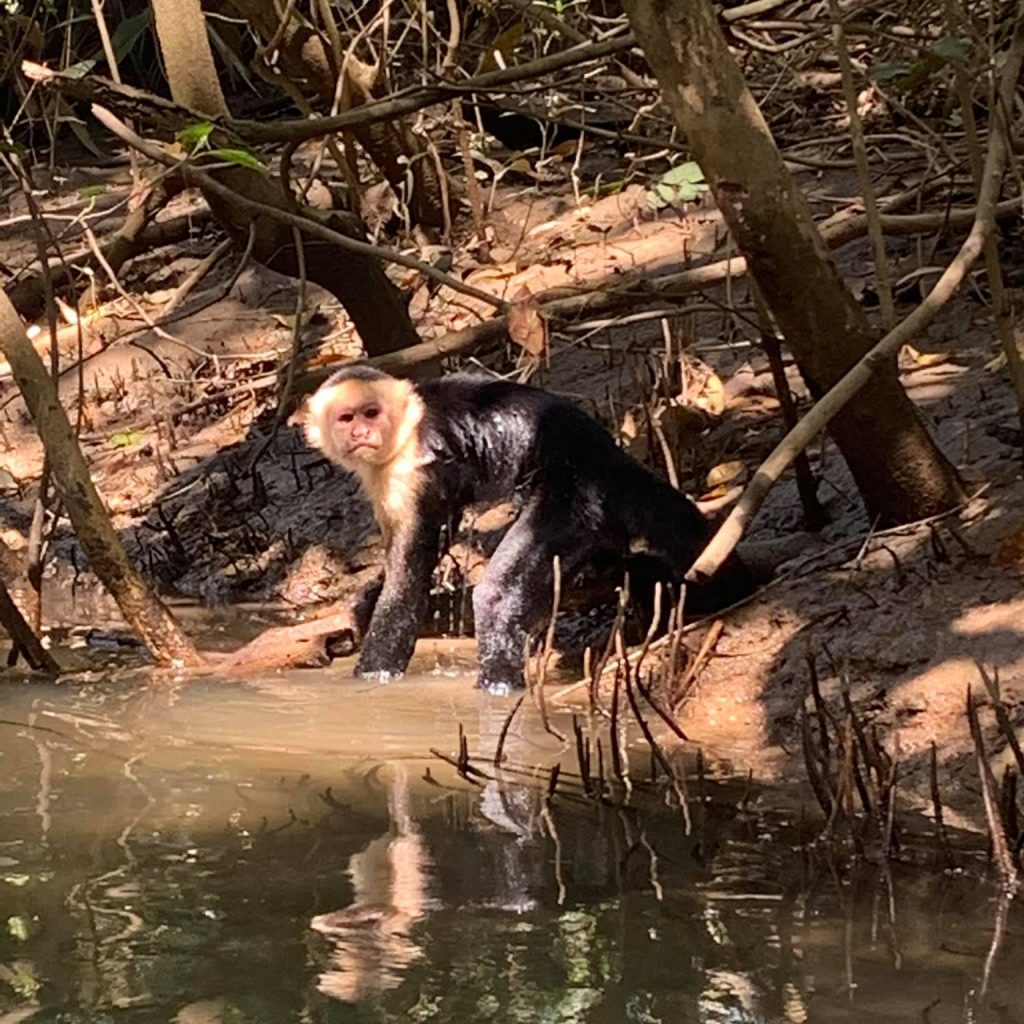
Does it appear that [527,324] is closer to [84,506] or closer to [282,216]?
[282,216]

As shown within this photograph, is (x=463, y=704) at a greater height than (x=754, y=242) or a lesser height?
lesser

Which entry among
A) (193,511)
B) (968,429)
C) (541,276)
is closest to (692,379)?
(968,429)

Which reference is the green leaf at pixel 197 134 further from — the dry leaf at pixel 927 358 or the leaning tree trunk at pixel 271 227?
the dry leaf at pixel 927 358

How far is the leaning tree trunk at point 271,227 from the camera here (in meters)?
6.22

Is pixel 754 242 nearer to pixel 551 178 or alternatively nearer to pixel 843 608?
pixel 843 608

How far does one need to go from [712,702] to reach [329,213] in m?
2.77

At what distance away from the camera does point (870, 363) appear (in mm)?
3865

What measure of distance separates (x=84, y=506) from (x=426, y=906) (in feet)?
8.27

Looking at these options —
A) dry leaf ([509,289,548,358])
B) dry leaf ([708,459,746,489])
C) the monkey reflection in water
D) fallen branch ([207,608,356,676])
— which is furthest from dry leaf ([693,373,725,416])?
the monkey reflection in water

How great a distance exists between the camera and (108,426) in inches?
346

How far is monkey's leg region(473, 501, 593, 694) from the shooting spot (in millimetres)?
5379

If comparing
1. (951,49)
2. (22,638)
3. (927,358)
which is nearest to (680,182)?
(927,358)

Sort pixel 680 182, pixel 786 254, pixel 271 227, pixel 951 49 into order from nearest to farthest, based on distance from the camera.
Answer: pixel 951 49
pixel 786 254
pixel 680 182
pixel 271 227

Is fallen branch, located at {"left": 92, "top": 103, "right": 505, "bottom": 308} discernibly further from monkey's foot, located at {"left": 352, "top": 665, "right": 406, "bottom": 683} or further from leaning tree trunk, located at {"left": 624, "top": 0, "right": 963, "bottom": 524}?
monkey's foot, located at {"left": 352, "top": 665, "right": 406, "bottom": 683}
